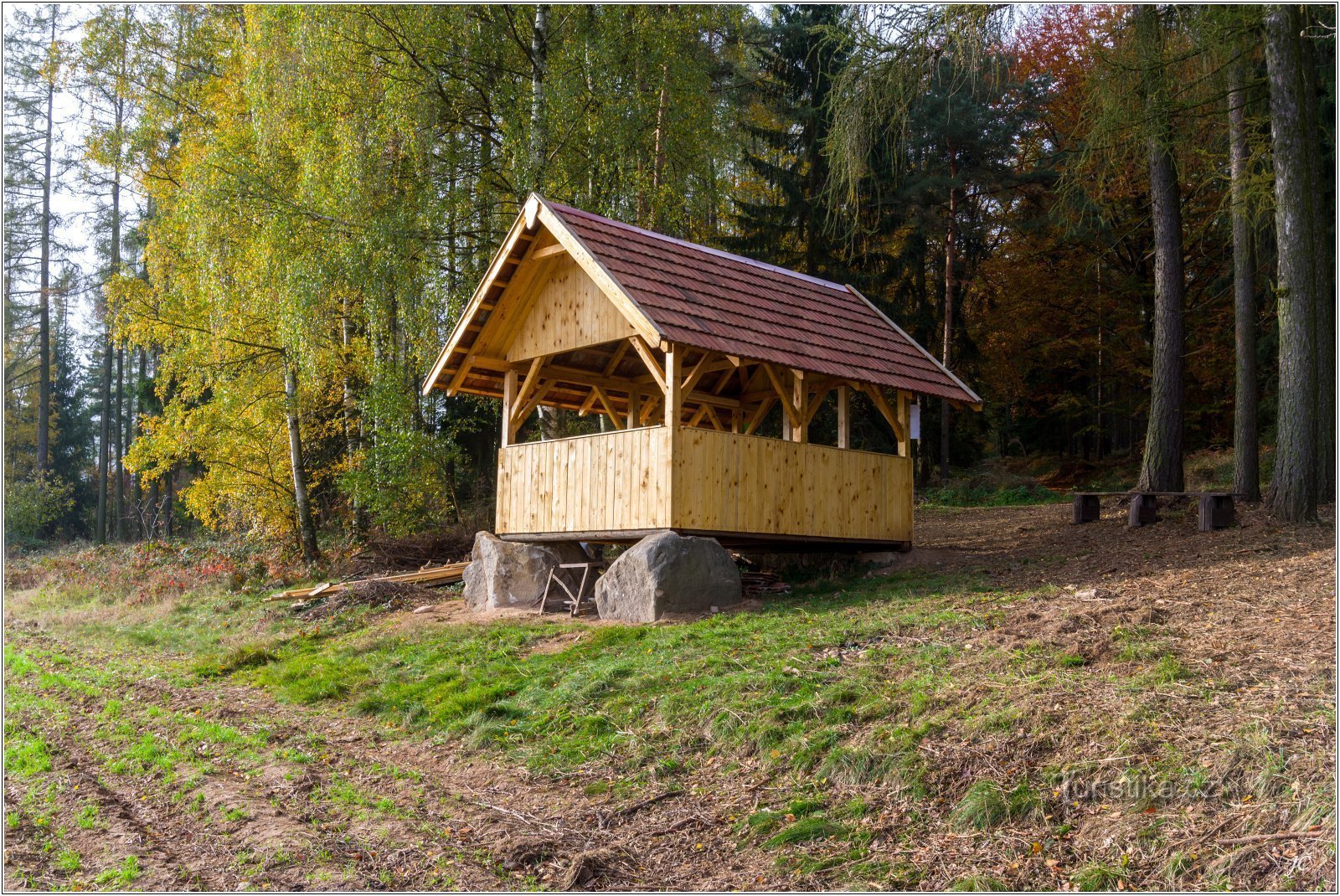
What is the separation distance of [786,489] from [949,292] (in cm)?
1455

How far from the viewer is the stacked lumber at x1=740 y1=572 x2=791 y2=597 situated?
45.9 ft

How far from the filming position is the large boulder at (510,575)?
14.1 meters

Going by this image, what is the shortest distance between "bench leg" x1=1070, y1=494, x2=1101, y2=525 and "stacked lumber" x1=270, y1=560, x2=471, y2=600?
9383 millimetres

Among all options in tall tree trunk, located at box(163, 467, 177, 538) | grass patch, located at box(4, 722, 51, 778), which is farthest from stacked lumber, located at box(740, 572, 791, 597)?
tall tree trunk, located at box(163, 467, 177, 538)

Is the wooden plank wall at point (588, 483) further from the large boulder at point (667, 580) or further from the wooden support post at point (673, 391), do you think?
the large boulder at point (667, 580)

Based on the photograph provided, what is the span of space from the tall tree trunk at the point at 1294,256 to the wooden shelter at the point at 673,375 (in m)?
4.21

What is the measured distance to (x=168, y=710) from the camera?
31.9 ft

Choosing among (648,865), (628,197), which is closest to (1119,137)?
(628,197)

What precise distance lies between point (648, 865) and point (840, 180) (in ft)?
26.9

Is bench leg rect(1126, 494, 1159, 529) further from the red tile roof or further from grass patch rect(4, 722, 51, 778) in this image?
grass patch rect(4, 722, 51, 778)

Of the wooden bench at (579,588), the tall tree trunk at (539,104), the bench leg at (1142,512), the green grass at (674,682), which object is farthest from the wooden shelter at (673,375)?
the bench leg at (1142,512)

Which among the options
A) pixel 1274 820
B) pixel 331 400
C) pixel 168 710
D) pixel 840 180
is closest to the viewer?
pixel 1274 820

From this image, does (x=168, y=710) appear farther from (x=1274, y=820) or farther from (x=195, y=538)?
(x=195, y=538)

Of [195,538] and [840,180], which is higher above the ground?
[840,180]
